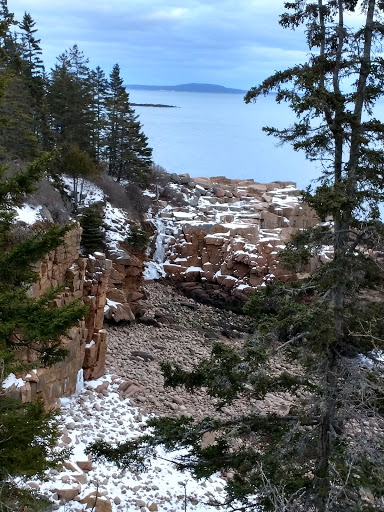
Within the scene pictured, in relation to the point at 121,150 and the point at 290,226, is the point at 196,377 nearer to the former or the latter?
the point at 290,226

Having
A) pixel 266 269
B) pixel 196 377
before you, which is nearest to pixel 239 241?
pixel 266 269

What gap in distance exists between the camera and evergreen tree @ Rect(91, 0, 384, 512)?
614 centimetres

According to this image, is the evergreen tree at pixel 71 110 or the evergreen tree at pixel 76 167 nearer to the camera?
the evergreen tree at pixel 76 167

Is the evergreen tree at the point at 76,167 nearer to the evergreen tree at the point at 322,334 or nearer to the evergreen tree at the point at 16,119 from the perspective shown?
the evergreen tree at the point at 16,119

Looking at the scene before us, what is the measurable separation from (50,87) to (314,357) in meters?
34.7

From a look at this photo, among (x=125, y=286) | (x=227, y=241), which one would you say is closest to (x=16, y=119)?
(x=125, y=286)

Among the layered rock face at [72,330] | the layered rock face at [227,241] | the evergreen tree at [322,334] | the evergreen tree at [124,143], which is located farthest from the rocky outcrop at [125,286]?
the evergreen tree at [322,334]

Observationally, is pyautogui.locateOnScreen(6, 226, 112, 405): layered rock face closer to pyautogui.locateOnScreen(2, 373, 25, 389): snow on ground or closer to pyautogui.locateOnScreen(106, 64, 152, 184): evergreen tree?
pyautogui.locateOnScreen(2, 373, 25, 389): snow on ground

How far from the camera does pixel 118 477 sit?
447 inches

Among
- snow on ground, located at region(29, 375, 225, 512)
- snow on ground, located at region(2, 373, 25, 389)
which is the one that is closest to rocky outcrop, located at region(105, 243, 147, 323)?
snow on ground, located at region(29, 375, 225, 512)

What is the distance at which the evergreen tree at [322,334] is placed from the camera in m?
6.14

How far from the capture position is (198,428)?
22.2 ft

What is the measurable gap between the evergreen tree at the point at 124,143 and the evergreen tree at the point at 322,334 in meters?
30.3

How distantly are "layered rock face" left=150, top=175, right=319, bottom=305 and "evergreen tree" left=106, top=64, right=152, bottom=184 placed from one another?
11.0 feet
